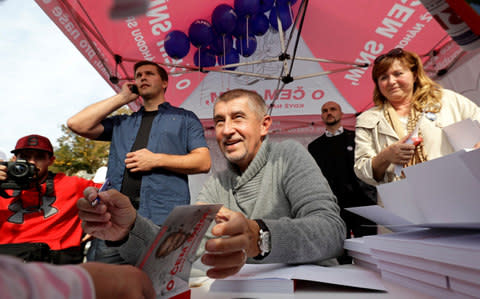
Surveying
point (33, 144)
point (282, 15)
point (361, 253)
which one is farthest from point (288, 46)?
point (361, 253)

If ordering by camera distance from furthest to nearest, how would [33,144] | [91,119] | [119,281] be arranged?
[33,144] < [91,119] < [119,281]

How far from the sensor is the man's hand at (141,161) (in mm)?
1492

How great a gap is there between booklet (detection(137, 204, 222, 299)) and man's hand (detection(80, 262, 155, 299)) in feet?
0.08

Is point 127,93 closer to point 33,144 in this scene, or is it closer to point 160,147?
point 160,147

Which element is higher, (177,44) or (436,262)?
(177,44)

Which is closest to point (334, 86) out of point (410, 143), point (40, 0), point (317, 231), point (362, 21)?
point (362, 21)

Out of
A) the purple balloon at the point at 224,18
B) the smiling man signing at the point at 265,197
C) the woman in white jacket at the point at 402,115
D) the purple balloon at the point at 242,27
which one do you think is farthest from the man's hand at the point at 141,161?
the purple balloon at the point at 242,27

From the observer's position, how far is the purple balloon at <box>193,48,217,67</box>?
3.57 meters

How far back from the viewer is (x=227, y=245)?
0.56 meters

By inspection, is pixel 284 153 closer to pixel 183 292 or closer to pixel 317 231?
pixel 317 231

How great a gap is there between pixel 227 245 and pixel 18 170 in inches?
78.1

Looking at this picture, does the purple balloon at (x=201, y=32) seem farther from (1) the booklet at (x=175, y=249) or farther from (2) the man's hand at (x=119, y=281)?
(2) the man's hand at (x=119, y=281)

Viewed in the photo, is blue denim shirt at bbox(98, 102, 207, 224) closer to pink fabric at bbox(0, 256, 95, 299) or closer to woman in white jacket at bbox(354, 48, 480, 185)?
woman in white jacket at bbox(354, 48, 480, 185)

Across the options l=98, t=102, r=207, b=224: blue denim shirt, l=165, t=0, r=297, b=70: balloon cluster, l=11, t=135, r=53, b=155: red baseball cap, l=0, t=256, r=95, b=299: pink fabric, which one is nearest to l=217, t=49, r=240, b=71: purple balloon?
l=165, t=0, r=297, b=70: balloon cluster
